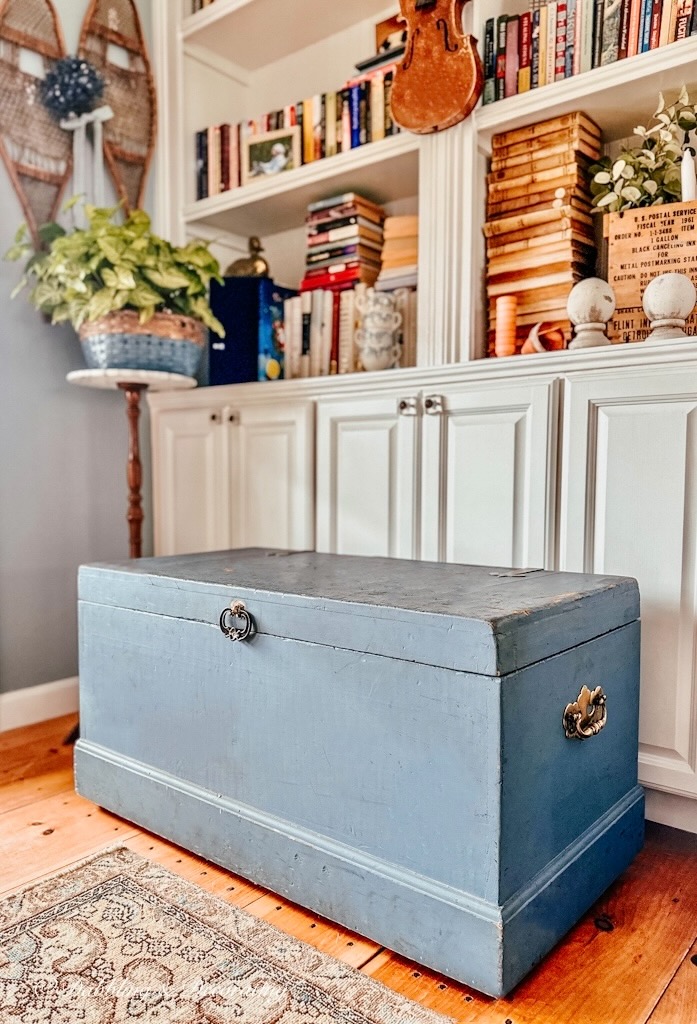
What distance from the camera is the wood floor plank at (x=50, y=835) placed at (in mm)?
1193

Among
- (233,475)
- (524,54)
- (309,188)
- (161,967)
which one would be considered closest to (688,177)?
(524,54)

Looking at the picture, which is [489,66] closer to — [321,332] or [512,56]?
Result: [512,56]

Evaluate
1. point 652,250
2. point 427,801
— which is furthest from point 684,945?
point 652,250

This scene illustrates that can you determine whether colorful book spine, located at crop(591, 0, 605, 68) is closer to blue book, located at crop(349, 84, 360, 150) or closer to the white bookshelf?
the white bookshelf

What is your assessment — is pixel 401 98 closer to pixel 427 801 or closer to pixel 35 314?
pixel 35 314

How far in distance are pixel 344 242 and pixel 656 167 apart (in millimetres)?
823

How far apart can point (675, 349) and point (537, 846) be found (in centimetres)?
82

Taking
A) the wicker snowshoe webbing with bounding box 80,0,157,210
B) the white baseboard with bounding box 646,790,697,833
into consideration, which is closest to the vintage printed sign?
the white baseboard with bounding box 646,790,697,833

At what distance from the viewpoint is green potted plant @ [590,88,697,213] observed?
1432mm

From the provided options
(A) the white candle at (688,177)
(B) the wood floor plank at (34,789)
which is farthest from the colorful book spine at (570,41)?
(B) the wood floor plank at (34,789)

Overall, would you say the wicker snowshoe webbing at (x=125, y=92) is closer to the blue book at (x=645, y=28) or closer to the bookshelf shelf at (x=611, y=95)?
the bookshelf shelf at (x=611, y=95)

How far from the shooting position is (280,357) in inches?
82.0

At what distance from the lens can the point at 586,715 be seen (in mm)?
1035

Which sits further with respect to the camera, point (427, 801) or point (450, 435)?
point (450, 435)
